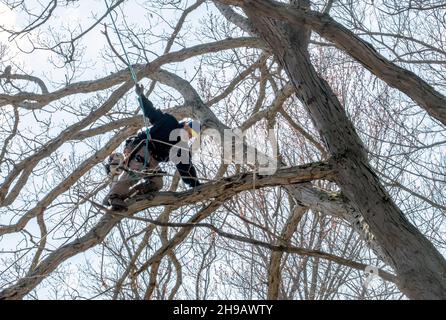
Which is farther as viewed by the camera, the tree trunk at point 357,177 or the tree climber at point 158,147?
the tree climber at point 158,147

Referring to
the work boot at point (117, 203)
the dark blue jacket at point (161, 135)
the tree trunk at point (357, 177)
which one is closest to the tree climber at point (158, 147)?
the dark blue jacket at point (161, 135)

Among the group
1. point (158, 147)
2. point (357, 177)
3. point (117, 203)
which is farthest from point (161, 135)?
point (357, 177)

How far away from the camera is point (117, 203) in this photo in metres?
4.61

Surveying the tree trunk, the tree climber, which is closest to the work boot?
the tree climber

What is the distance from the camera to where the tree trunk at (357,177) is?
355cm

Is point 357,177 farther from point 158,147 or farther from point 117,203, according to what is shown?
point 158,147

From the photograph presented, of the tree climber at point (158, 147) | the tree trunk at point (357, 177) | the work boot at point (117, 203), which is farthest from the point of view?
the tree climber at point (158, 147)

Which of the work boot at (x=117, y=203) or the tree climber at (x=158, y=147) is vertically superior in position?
the tree climber at (x=158, y=147)

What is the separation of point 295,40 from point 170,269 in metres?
3.67

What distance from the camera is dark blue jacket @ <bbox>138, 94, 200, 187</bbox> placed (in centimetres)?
557

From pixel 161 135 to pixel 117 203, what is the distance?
1.14m

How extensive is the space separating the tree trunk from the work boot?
1.37 meters

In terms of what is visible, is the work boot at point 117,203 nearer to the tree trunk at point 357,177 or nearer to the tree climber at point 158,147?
the tree climber at point 158,147

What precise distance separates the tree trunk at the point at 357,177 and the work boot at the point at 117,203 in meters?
1.37
